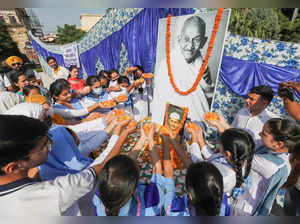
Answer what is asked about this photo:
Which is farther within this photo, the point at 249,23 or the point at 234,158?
the point at 249,23

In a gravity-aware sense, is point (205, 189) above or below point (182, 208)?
above

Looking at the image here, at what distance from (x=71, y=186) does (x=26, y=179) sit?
270 millimetres

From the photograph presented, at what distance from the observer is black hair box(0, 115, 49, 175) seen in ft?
2.49

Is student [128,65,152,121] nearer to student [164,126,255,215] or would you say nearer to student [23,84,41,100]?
student [23,84,41,100]

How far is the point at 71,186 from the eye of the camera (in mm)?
900

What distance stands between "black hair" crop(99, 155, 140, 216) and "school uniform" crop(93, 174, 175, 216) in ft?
0.31

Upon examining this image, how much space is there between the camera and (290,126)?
4.09ft

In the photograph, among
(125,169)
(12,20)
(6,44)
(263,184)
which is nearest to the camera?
(125,169)

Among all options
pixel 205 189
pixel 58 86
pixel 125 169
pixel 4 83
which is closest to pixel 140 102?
pixel 58 86

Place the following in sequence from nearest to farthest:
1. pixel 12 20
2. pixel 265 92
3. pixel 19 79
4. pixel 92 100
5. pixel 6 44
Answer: pixel 265 92 < pixel 19 79 < pixel 92 100 < pixel 12 20 < pixel 6 44

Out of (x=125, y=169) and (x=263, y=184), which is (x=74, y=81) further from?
(x=263, y=184)

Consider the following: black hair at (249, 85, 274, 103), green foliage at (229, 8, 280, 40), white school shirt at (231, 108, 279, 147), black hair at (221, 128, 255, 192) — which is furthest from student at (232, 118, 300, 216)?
green foliage at (229, 8, 280, 40)

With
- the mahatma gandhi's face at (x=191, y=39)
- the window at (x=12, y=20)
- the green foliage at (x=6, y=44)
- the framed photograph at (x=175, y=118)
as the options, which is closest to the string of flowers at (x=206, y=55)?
the mahatma gandhi's face at (x=191, y=39)

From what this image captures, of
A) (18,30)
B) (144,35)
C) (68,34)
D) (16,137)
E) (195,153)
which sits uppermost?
(68,34)
